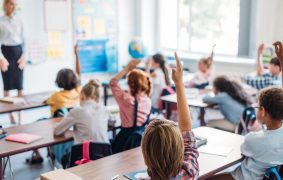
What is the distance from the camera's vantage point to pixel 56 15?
6793 millimetres

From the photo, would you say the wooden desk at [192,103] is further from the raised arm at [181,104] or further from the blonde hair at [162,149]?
the blonde hair at [162,149]

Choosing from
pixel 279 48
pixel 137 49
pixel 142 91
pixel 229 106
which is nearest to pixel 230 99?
pixel 229 106

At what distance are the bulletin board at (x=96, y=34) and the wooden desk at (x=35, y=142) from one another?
156 inches

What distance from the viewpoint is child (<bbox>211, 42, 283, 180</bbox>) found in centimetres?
238

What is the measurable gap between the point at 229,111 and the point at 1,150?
248 cm

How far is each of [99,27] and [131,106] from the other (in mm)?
4372

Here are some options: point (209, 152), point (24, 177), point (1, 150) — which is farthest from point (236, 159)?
point (24, 177)

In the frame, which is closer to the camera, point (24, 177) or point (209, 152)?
point (209, 152)

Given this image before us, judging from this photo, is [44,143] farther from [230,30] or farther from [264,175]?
[230,30]

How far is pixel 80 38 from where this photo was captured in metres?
7.23

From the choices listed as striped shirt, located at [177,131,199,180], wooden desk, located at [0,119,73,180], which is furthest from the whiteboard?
striped shirt, located at [177,131,199,180]

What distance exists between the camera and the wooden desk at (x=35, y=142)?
2.70m

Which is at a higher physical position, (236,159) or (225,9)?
(225,9)

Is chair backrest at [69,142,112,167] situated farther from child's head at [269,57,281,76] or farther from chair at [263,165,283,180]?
child's head at [269,57,281,76]
